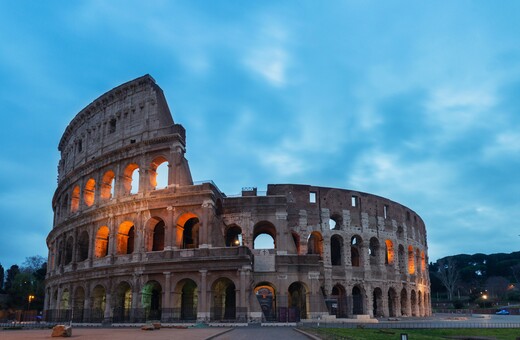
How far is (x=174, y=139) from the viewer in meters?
34.6

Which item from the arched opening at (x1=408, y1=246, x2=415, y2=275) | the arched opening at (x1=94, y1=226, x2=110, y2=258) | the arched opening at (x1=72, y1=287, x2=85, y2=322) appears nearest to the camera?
the arched opening at (x1=72, y1=287, x2=85, y2=322)

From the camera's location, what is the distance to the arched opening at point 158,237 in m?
36.6

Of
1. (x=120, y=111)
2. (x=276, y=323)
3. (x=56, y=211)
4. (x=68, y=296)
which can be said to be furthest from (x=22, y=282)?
(x=276, y=323)

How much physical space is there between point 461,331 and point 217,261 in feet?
49.3

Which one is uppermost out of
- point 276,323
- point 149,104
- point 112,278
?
point 149,104

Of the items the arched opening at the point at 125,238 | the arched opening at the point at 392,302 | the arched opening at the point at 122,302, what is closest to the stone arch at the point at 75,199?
the arched opening at the point at 125,238

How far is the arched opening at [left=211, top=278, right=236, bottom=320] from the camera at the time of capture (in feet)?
102

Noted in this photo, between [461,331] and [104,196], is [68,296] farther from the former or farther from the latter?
[461,331]

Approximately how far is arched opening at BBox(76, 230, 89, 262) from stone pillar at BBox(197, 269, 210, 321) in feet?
45.8

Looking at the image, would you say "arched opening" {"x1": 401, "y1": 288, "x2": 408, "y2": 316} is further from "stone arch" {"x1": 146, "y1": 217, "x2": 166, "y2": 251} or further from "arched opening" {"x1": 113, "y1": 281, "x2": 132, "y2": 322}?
"arched opening" {"x1": 113, "y1": 281, "x2": 132, "y2": 322}

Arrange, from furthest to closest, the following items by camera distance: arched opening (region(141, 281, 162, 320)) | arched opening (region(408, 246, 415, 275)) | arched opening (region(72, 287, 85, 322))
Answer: arched opening (region(408, 246, 415, 275)), arched opening (region(72, 287, 85, 322)), arched opening (region(141, 281, 162, 320))

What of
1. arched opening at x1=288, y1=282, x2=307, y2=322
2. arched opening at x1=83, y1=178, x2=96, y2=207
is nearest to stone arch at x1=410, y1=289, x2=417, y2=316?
arched opening at x1=288, y1=282, x2=307, y2=322

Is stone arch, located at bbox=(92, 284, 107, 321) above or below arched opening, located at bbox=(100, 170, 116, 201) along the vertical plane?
below

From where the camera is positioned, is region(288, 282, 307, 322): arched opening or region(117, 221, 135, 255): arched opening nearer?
region(288, 282, 307, 322): arched opening
